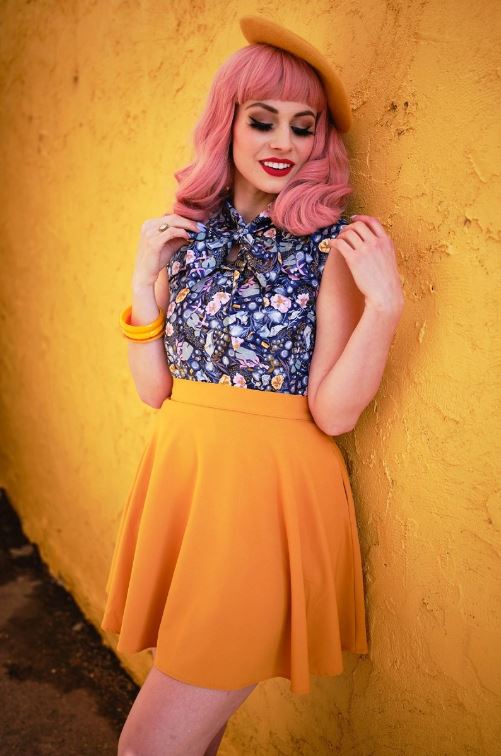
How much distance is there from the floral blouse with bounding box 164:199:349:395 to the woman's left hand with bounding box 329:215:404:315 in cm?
15

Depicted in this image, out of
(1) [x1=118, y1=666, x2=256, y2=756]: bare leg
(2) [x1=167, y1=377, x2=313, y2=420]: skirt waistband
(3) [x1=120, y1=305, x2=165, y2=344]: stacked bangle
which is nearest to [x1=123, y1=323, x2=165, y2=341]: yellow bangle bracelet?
(3) [x1=120, y1=305, x2=165, y2=344]: stacked bangle

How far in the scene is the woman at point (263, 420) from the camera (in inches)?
60.7

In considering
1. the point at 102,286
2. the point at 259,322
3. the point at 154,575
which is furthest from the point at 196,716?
the point at 102,286

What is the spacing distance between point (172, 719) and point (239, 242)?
3.67ft

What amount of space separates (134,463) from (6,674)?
105cm

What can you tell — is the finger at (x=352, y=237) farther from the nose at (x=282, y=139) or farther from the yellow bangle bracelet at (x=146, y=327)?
the yellow bangle bracelet at (x=146, y=327)

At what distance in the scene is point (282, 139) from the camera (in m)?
1.62

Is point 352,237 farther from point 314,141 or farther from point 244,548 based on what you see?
point 244,548

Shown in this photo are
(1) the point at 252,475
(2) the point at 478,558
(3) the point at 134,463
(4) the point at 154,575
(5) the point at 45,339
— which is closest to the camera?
(2) the point at 478,558

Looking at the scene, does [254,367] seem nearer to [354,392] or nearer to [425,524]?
[354,392]

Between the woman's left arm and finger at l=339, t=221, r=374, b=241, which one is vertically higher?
finger at l=339, t=221, r=374, b=241

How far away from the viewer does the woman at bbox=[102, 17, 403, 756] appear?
1.54m

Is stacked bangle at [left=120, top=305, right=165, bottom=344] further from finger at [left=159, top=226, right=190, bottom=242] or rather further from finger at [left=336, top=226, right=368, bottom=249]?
finger at [left=336, top=226, right=368, bottom=249]

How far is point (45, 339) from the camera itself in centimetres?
354
